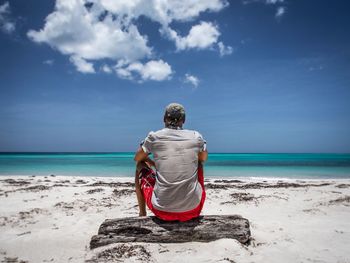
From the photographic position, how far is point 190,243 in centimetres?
363

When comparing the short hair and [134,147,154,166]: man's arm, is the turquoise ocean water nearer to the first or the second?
[134,147,154,166]: man's arm

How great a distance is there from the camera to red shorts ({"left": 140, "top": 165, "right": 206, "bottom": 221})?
3660mm

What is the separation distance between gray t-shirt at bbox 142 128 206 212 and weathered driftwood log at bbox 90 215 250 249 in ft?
1.20

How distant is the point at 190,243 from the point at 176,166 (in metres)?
1.21

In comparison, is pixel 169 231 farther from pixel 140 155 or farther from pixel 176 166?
pixel 140 155

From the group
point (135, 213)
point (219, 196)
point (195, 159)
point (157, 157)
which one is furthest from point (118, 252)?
point (219, 196)

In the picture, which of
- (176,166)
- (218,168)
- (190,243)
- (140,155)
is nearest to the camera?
(176,166)

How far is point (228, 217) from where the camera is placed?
3973mm

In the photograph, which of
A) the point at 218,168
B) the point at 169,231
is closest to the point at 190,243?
the point at 169,231

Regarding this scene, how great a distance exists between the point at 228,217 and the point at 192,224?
629 millimetres

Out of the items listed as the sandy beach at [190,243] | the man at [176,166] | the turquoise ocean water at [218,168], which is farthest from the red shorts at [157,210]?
the turquoise ocean water at [218,168]

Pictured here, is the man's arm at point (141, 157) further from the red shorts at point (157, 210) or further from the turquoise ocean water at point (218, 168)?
the turquoise ocean water at point (218, 168)

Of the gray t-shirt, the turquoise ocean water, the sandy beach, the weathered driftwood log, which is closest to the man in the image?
the gray t-shirt

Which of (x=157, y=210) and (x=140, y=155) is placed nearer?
(x=157, y=210)
